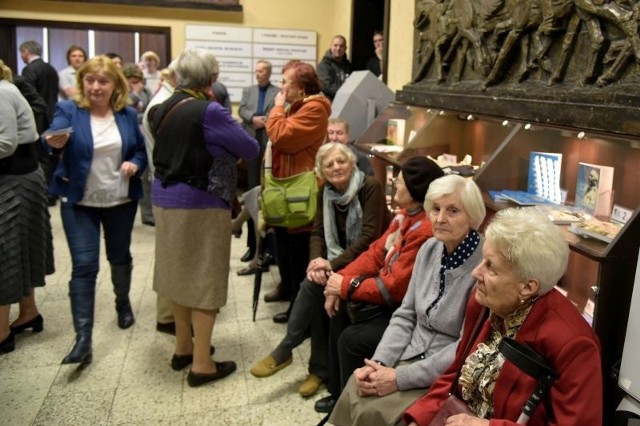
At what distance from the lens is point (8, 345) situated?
9.91 ft

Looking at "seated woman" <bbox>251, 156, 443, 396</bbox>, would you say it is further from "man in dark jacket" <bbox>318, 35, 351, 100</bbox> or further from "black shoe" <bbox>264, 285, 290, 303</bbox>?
"man in dark jacket" <bbox>318, 35, 351, 100</bbox>

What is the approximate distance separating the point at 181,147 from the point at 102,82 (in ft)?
2.09

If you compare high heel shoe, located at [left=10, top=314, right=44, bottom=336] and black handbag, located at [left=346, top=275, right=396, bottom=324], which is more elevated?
black handbag, located at [left=346, top=275, right=396, bottom=324]

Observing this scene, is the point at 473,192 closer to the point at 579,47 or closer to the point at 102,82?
the point at 579,47

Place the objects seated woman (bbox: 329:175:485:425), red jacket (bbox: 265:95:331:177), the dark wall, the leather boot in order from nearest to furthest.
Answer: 1. seated woman (bbox: 329:175:485:425)
2. red jacket (bbox: 265:95:331:177)
3. the leather boot
4. the dark wall

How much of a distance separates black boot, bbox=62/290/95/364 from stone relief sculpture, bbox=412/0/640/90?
2233 mm

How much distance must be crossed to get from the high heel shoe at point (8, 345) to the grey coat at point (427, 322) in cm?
211

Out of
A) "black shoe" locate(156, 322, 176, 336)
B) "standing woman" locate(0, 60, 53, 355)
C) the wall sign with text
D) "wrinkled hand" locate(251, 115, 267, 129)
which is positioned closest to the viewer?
"standing woman" locate(0, 60, 53, 355)

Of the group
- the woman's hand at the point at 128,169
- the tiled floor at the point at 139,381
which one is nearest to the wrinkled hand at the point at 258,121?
the tiled floor at the point at 139,381

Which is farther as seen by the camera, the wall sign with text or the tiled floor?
the wall sign with text

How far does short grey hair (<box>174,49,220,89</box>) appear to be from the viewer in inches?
96.4

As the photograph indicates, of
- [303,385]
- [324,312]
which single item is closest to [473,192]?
[324,312]

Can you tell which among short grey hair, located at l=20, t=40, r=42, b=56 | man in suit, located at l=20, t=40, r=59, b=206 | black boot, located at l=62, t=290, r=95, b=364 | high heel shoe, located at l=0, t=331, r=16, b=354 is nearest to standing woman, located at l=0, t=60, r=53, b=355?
high heel shoe, located at l=0, t=331, r=16, b=354

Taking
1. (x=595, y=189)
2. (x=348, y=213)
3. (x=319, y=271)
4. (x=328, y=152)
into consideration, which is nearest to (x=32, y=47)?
(x=328, y=152)
